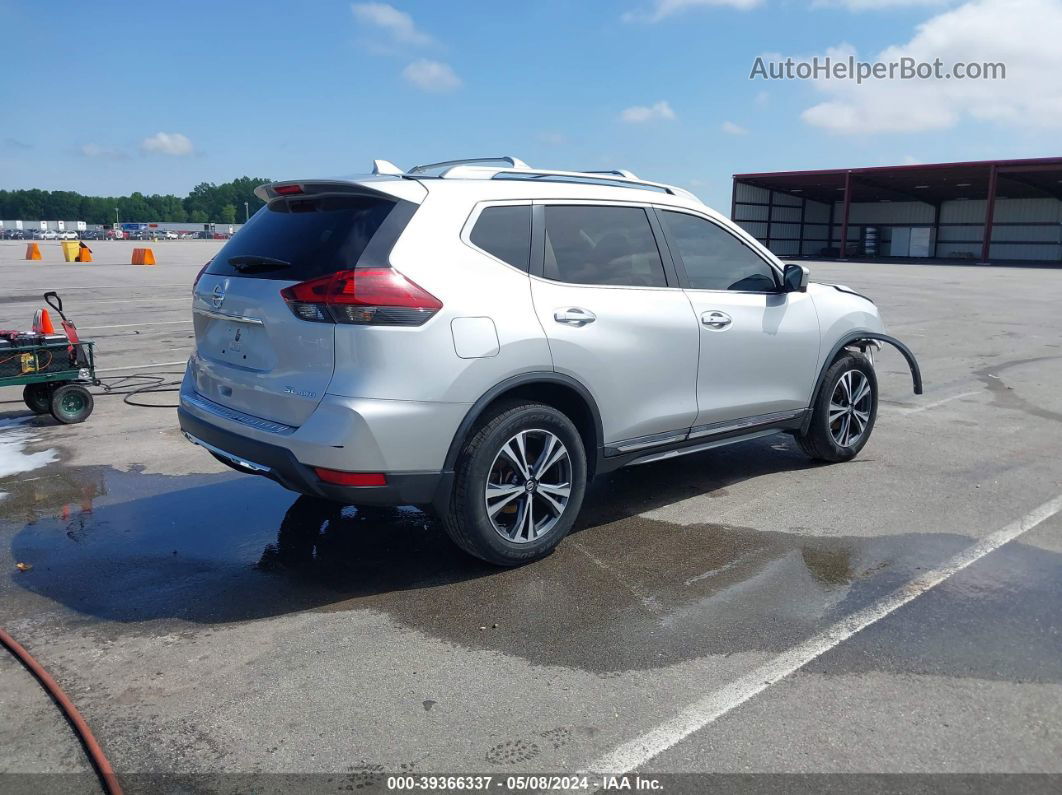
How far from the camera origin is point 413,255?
388 centimetres

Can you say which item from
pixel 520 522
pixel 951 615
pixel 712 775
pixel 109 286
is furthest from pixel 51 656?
pixel 109 286

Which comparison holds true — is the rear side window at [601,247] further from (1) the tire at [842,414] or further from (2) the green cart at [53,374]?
(2) the green cart at [53,374]

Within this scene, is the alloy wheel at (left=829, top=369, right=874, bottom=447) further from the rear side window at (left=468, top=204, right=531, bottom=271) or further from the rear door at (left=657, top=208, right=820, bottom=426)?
the rear side window at (left=468, top=204, right=531, bottom=271)

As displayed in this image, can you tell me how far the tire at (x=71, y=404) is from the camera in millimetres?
7340

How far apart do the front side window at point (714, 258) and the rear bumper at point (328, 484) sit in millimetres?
2092

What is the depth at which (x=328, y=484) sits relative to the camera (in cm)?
385

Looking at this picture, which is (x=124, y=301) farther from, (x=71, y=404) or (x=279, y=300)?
(x=279, y=300)

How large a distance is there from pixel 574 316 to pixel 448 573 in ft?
4.70

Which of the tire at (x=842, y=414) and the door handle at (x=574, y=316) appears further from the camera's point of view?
the tire at (x=842, y=414)

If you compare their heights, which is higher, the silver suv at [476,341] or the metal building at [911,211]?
the metal building at [911,211]

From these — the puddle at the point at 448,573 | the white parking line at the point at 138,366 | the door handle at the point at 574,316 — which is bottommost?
the puddle at the point at 448,573

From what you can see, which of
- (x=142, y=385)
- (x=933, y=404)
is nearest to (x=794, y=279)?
(x=933, y=404)

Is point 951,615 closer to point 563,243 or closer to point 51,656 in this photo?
point 563,243

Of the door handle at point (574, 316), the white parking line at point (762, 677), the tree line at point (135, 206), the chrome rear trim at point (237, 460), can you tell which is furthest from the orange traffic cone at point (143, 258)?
the tree line at point (135, 206)
